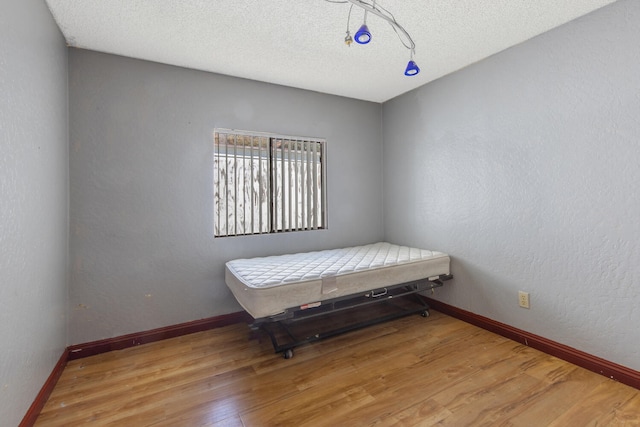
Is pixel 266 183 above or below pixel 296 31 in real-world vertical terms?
below

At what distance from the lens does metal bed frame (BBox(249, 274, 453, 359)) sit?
83.5 inches

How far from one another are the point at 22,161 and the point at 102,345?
1496 mm

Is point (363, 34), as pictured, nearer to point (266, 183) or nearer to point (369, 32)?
point (369, 32)

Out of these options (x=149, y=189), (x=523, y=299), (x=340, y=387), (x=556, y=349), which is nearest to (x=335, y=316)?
(x=340, y=387)

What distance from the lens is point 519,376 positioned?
1812 millimetres

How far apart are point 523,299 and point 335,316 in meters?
1.60

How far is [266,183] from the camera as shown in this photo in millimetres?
2865

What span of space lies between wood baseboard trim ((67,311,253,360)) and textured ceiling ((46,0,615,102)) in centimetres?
224

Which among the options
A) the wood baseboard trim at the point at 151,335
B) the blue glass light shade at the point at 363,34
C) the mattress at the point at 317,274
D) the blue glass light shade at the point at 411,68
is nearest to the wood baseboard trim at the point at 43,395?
the wood baseboard trim at the point at 151,335

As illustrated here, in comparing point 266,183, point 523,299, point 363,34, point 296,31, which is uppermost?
point 296,31

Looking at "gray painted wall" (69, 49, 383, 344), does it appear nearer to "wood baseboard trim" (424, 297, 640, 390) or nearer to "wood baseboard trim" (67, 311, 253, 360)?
"wood baseboard trim" (67, 311, 253, 360)

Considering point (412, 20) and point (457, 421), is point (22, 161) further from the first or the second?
point (457, 421)

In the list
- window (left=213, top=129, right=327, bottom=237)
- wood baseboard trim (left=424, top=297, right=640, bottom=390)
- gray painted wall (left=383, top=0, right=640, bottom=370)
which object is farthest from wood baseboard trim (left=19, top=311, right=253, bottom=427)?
gray painted wall (left=383, top=0, right=640, bottom=370)

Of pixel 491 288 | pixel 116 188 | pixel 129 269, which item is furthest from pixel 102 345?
pixel 491 288
